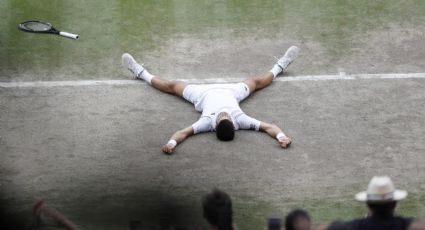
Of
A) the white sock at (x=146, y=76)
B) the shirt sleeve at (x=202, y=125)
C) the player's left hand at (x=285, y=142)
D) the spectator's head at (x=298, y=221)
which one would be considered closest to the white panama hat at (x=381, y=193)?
the spectator's head at (x=298, y=221)

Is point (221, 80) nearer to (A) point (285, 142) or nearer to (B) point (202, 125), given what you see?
(B) point (202, 125)

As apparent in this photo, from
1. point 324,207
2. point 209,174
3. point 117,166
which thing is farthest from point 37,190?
point 324,207

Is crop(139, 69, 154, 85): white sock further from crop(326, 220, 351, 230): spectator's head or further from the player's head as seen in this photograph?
crop(326, 220, 351, 230): spectator's head

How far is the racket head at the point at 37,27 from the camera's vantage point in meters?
16.4

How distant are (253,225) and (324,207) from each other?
0.89 meters

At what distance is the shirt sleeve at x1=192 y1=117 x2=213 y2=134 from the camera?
1480 cm

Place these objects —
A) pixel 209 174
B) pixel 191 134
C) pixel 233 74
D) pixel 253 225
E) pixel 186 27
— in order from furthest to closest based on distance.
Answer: pixel 186 27 < pixel 233 74 < pixel 191 134 < pixel 209 174 < pixel 253 225

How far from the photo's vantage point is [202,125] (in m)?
14.8

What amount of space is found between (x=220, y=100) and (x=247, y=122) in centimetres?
51

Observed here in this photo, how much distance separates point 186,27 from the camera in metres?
17.8

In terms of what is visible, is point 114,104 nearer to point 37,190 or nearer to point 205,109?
point 205,109

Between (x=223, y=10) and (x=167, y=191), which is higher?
(x=223, y=10)

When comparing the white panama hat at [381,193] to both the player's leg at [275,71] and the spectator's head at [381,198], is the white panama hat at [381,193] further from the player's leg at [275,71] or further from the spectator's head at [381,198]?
the player's leg at [275,71]

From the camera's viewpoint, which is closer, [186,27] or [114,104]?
[114,104]
